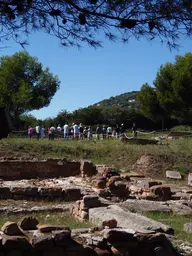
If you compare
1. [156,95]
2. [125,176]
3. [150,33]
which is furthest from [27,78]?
[150,33]

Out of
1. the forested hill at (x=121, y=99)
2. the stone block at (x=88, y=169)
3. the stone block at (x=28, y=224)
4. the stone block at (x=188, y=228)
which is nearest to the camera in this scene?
the stone block at (x=28, y=224)

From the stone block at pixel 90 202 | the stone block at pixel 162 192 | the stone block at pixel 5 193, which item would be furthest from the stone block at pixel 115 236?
the stone block at pixel 5 193

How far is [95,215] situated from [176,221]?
4.96ft

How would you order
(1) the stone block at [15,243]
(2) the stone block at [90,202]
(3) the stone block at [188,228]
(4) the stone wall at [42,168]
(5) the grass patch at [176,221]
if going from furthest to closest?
(4) the stone wall at [42,168], (2) the stone block at [90,202], (3) the stone block at [188,228], (5) the grass patch at [176,221], (1) the stone block at [15,243]

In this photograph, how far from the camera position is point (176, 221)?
8055mm

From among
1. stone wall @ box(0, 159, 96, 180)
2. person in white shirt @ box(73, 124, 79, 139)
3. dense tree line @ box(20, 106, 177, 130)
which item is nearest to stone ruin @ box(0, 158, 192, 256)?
stone wall @ box(0, 159, 96, 180)

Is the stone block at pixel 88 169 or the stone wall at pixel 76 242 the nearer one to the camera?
the stone wall at pixel 76 242

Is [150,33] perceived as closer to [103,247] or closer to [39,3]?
[39,3]

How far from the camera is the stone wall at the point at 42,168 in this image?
1750 centimetres

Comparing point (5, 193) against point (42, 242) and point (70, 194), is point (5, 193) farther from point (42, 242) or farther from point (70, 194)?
point (42, 242)

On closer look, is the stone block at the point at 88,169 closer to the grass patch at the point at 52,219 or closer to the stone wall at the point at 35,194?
the stone wall at the point at 35,194

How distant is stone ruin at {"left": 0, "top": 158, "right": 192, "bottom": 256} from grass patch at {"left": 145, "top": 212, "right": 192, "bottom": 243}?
159mm

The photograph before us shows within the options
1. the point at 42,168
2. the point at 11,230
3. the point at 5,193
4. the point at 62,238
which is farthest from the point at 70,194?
the point at 42,168

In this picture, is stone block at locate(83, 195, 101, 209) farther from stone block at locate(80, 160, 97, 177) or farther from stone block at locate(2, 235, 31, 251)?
stone block at locate(80, 160, 97, 177)
